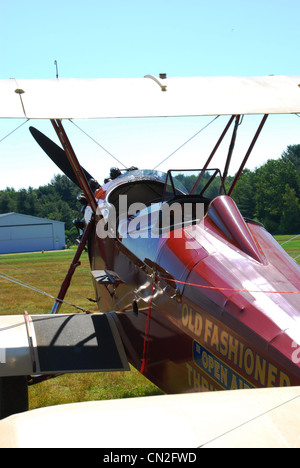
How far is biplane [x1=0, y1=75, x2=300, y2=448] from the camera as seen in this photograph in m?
2.55

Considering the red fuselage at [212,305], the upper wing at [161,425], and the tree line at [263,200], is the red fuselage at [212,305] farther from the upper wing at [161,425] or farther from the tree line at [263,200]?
the tree line at [263,200]

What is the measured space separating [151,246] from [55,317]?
4.11ft

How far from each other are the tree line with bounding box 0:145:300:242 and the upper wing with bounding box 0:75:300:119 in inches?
1381

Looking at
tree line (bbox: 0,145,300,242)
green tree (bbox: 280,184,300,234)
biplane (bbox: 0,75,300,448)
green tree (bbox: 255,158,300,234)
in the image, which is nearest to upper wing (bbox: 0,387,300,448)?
biplane (bbox: 0,75,300,448)

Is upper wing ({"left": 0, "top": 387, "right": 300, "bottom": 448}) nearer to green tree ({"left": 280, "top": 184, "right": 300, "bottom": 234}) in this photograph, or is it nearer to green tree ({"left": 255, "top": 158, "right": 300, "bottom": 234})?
green tree ({"left": 280, "top": 184, "right": 300, "bottom": 234})

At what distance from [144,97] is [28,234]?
50.8 meters

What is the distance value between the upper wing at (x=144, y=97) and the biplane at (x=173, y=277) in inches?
0.5

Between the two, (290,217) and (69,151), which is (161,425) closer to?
(69,151)

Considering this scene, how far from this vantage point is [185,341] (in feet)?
9.94

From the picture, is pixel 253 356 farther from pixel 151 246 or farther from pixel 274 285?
pixel 151 246

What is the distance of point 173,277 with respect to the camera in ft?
10.6

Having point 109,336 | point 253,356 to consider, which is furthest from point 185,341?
point 109,336

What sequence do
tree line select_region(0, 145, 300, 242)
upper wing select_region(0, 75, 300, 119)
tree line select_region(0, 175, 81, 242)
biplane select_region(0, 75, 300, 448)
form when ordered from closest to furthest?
biplane select_region(0, 75, 300, 448), upper wing select_region(0, 75, 300, 119), tree line select_region(0, 145, 300, 242), tree line select_region(0, 175, 81, 242)

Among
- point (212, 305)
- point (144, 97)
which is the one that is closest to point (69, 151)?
point (144, 97)
